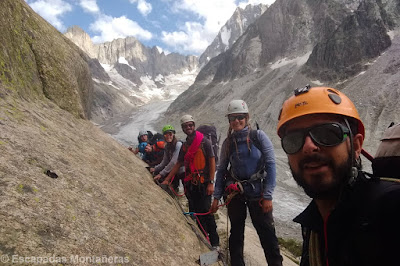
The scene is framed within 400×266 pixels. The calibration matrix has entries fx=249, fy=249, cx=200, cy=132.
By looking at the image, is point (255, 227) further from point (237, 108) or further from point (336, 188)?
point (336, 188)

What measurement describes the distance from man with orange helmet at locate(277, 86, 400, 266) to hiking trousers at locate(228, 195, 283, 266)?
238cm

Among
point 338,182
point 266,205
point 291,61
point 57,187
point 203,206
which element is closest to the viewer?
point 338,182

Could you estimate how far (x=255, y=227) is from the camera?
523 cm

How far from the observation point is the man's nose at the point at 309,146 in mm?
2316

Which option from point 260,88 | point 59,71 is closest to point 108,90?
point 260,88

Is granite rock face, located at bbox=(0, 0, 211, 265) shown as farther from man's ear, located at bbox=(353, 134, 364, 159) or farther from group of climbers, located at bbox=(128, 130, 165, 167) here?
group of climbers, located at bbox=(128, 130, 165, 167)

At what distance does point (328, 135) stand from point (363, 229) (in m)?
0.90

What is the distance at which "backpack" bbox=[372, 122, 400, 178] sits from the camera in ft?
6.59

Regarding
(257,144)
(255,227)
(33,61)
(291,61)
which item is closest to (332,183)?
(257,144)

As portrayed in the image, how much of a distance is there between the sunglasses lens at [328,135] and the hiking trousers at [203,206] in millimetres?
4287

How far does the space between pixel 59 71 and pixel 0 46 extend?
7.23 feet

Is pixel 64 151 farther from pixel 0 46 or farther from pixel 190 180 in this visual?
pixel 190 180

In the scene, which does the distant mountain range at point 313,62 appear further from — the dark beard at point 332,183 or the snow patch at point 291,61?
the dark beard at point 332,183

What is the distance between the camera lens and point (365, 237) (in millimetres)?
1707
